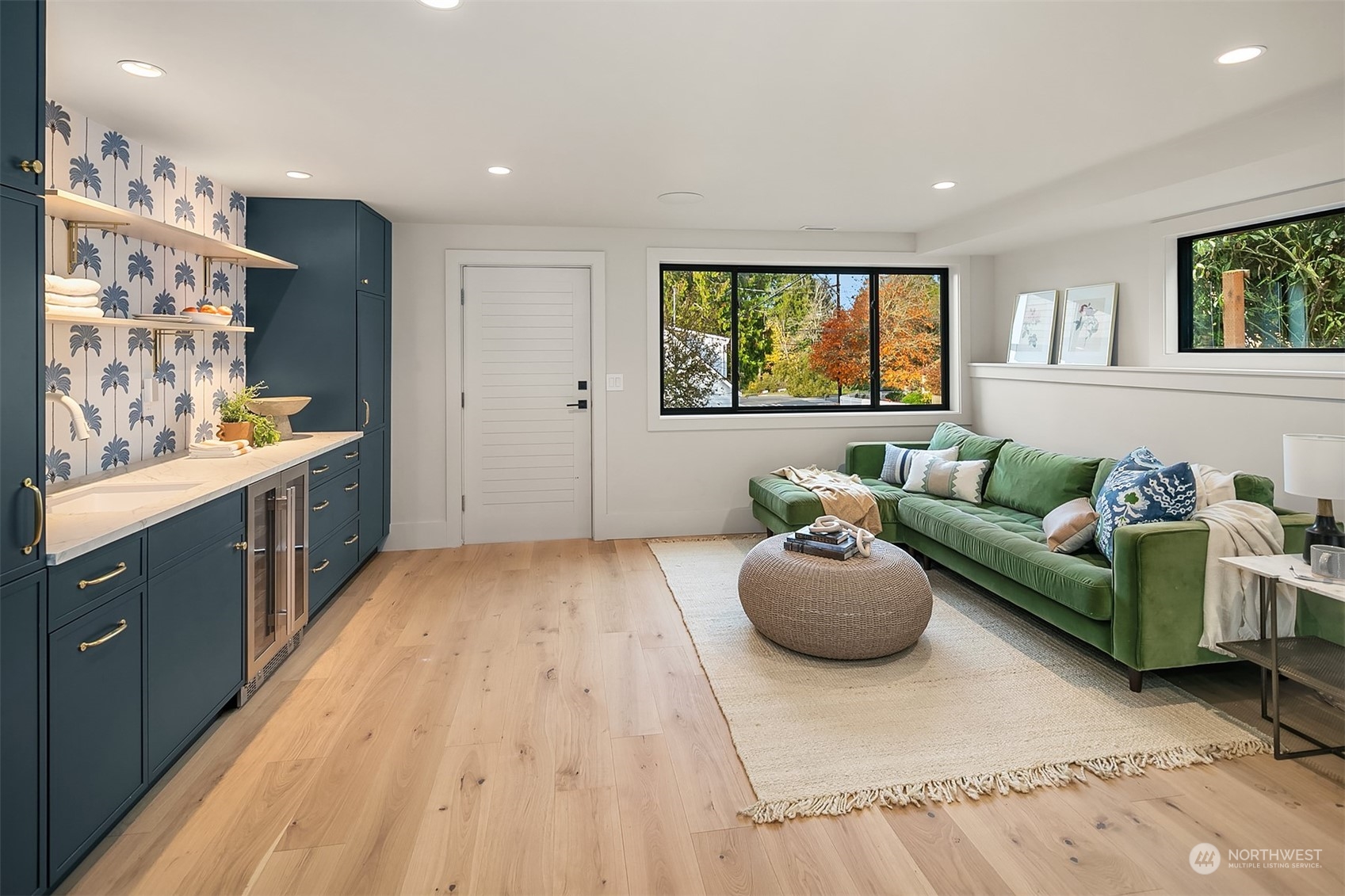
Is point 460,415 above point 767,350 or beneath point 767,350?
beneath

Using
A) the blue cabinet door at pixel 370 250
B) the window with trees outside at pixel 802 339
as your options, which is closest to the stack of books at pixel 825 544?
the window with trees outside at pixel 802 339

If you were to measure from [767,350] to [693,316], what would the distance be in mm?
636

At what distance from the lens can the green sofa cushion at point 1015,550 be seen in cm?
301

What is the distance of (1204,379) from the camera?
12.6 feet

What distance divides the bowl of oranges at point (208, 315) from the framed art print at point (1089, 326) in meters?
4.82

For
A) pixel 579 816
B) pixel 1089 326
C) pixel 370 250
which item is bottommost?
pixel 579 816

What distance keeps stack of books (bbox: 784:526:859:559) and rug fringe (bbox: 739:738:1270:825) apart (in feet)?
3.86

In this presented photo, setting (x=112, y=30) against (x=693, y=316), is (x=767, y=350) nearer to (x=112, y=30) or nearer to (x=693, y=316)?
(x=693, y=316)

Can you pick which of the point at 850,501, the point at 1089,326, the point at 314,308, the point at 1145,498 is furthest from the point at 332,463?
the point at 1089,326

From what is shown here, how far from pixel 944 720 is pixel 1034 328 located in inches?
141

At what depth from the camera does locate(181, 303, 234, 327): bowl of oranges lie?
3385mm

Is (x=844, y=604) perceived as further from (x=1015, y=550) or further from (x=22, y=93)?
(x=22, y=93)

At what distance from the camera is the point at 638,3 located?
2.07 metres

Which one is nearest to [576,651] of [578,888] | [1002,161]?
[578,888]
